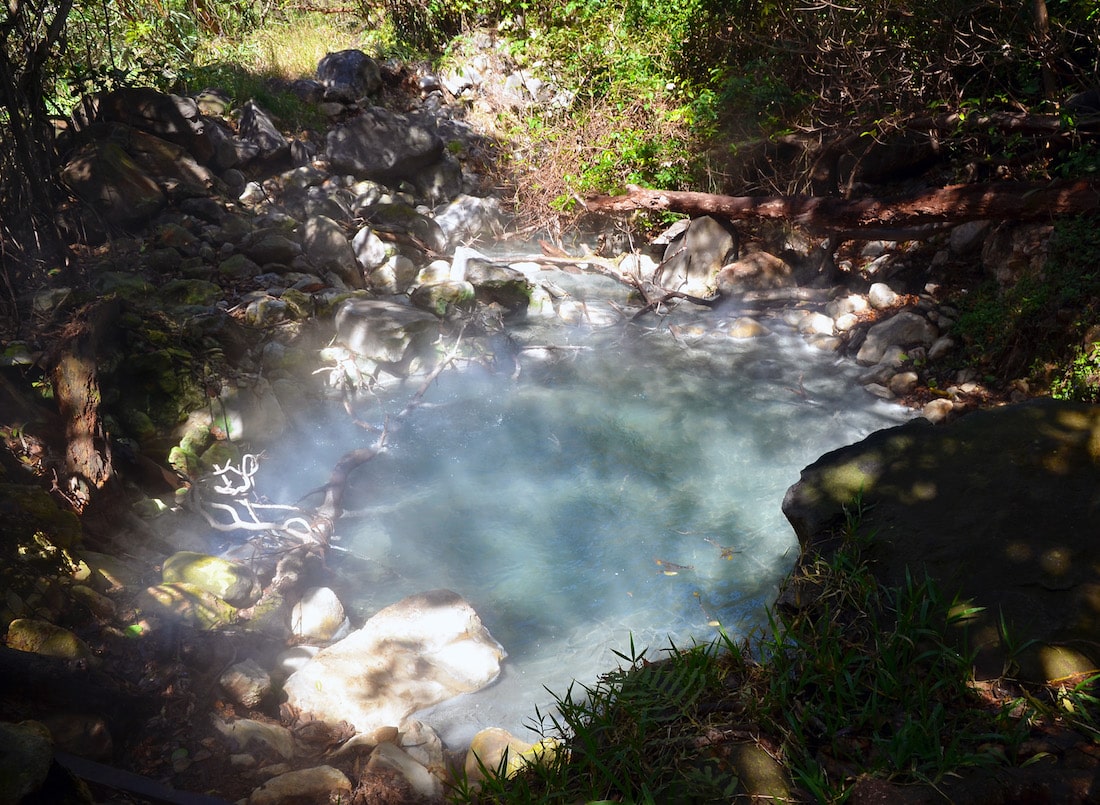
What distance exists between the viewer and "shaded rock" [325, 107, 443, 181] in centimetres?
989

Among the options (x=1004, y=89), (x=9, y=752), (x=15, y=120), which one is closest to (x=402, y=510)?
(x=9, y=752)

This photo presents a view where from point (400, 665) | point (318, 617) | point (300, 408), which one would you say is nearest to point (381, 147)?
point (300, 408)

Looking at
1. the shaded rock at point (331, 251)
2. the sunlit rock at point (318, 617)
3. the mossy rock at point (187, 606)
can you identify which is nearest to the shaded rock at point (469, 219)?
the shaded rock at point (331, 251)

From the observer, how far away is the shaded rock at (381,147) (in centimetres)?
989

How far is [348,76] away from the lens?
38.3 feet

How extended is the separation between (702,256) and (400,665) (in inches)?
246

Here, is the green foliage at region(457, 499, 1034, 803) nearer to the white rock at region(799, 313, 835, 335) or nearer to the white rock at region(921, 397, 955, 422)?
the white rock at region(921, 397, 955, 422)

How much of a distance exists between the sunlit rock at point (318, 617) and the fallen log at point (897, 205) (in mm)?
5817

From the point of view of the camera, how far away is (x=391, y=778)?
2.93 m

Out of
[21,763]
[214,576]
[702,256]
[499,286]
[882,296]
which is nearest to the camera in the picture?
[21,763]

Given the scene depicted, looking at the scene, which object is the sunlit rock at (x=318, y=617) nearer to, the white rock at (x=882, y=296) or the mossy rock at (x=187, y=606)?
the mossy rock at (x=187, y=606)

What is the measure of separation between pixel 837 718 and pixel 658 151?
807cm

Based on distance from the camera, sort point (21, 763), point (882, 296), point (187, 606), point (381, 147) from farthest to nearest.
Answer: point (381, 147)
point (882, 296)
point (187, 606)
point (21, 763)

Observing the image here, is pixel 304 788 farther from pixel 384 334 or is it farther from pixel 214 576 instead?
pixel 384 334
